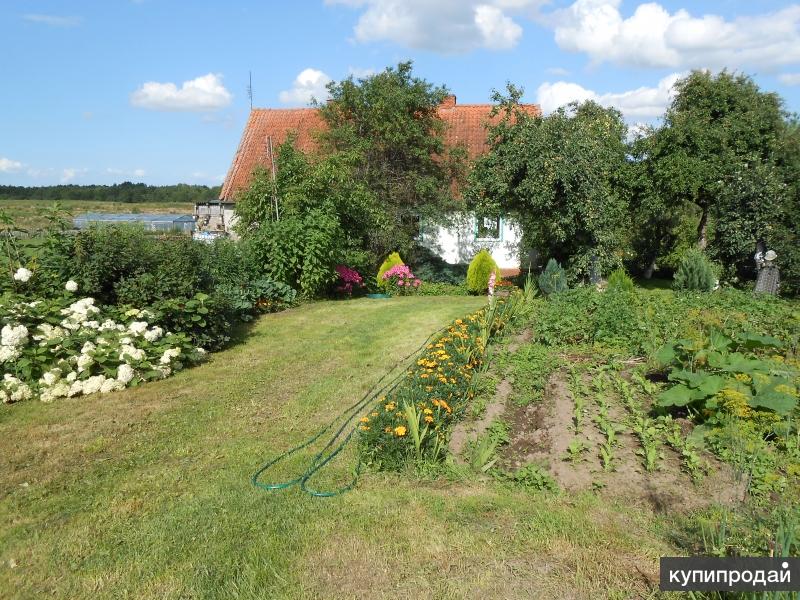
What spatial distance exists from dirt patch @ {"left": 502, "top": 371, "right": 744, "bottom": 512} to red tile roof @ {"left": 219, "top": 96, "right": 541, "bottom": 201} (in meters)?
15.3

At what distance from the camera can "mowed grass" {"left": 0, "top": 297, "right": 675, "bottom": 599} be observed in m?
2.99

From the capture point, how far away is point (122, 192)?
183 feet

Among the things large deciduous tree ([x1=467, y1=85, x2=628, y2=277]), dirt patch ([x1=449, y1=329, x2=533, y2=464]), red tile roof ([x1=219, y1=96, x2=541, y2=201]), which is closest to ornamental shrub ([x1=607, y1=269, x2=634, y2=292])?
large deciduous tree ([x1=467, y1=85, x2=628, y2=277])

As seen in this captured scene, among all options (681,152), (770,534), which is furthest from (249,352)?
(681,152)

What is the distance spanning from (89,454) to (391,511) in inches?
109

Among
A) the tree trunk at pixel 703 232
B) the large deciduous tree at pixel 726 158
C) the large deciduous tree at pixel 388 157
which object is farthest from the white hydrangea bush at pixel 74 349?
→ the tree trunk at pixel 703 232

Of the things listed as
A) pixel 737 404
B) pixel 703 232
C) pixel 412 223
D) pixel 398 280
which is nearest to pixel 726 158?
pixel 703 232

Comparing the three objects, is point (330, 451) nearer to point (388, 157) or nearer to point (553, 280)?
point (553, 280)

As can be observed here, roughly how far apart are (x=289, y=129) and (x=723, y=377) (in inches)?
725

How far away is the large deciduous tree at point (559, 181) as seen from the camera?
11.0 metres

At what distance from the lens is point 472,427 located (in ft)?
16.4

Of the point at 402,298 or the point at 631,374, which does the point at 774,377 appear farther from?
the point at 402,298

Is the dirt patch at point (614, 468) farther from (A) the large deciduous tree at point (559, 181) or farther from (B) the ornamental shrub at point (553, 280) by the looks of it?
(A) the large deciduous tree at point (559, 181)

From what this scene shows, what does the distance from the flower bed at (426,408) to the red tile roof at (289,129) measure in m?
13.8
